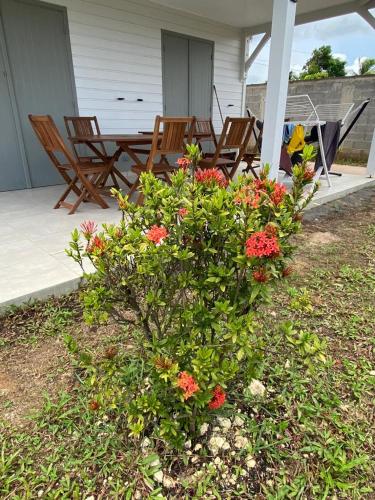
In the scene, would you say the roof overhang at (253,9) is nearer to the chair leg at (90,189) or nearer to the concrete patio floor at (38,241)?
the concrete patio floor at (38,241)

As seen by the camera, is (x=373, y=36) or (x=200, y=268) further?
(x=373, y=36)

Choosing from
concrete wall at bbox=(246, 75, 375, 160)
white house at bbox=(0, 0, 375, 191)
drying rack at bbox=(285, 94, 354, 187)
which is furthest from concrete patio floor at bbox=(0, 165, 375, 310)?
concrete wall at bbox=(246, 75, 375, 160)

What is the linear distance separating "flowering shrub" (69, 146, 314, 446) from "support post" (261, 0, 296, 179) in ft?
8.11

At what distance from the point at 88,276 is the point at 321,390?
109 cm

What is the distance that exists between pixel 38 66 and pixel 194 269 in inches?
176

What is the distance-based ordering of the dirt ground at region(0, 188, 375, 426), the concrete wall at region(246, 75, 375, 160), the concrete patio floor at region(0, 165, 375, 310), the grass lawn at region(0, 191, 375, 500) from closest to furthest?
the grass lawn at region(0, 191, 375, 500) < the dirt ground at region(0, 188, 375, 426) < the concrete patio floor at region(0, 165, 375, 310) < the concrete wall at region(246, 75, 375, 160)

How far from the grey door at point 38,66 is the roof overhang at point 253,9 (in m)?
1.84

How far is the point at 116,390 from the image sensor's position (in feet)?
3.68

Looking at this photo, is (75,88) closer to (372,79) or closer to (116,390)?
(116,390)

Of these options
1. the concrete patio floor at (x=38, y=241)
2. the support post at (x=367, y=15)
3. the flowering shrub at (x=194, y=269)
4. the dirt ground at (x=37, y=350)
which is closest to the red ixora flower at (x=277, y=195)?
the flowering shrub at (x=194, y=269)

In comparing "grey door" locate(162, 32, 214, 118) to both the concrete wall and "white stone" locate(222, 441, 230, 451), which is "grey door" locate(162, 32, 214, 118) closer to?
the concrete wall

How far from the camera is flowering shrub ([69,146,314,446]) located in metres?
0.94

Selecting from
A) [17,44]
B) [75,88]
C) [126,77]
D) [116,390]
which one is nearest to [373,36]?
[126,77]

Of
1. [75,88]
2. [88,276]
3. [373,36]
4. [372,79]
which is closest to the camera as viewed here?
[88,276]
